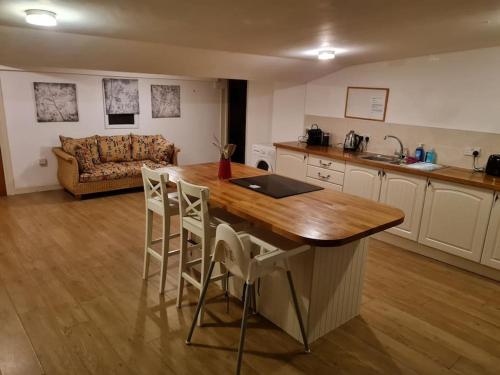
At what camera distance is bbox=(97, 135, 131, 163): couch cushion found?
5863 mm

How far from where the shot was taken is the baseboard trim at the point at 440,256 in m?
3.42

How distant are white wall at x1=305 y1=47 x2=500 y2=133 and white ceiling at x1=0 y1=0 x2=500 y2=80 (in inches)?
6.1

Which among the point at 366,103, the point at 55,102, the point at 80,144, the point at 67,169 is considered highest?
the point at 366,103

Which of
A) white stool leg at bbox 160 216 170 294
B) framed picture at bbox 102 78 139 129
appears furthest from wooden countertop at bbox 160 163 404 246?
framed picture at bbox 102 78 139 129

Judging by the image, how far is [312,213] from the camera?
2.34 m

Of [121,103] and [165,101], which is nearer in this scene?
[121,103]

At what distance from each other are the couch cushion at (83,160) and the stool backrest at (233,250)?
3.96 m

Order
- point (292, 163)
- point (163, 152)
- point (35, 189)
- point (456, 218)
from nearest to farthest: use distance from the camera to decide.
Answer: point (456, 218)
point (292, 163)
point (35, 189)
point (163, 152)

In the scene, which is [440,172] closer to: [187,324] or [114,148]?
[187,324]

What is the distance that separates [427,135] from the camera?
4.16m

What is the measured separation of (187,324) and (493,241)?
274 cm

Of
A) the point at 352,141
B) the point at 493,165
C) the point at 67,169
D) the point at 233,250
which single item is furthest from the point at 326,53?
the point at 67,169

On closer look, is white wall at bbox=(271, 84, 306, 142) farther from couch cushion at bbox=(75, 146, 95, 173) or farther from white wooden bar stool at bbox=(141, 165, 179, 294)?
white wooden bar stool at bbox=(141, 165, 179, 294)

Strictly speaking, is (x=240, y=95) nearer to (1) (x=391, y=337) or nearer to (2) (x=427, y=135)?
(2) (x=427, y=135)
